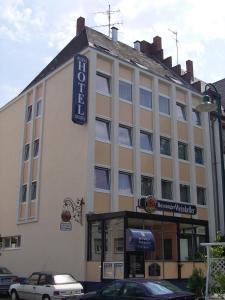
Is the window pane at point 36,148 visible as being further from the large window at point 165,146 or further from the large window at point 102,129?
the large window at point 165,146

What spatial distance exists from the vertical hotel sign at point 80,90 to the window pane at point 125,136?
9.64 feet

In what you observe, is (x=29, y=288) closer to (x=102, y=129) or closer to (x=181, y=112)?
(x=102, y=129)

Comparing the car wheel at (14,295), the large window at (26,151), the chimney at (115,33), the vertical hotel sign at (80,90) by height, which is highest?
the chimney at (115,33)

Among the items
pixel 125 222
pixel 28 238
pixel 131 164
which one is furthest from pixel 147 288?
pixel 28 238

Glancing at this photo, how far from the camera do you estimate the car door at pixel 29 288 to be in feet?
64.0

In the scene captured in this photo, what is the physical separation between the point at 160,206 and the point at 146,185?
13.7ft

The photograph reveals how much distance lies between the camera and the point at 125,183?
27.0 meters

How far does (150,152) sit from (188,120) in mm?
5205

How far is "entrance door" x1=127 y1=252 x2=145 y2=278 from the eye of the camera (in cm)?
2103

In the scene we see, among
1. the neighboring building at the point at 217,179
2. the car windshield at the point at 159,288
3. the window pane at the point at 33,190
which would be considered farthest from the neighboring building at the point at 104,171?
the car windshield at the point at 159,288

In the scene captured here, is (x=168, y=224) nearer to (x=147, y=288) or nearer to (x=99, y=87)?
(x=99, y=87)

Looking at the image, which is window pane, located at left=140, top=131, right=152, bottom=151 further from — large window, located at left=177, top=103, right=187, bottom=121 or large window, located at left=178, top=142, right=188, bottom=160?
large window, located at left=177, top=103, right=187, bottom=121

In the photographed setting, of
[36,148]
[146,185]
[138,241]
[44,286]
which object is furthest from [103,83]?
[44,286]

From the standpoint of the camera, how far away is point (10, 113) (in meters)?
34.6
